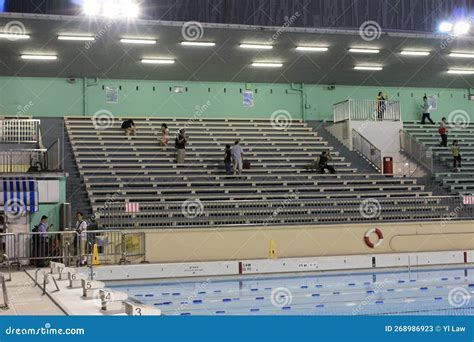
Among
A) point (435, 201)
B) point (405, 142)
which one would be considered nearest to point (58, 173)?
point (435, 201)

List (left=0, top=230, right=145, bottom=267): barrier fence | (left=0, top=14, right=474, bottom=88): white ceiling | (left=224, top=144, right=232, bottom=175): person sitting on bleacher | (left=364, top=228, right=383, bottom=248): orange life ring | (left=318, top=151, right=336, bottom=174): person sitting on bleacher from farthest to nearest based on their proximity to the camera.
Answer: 1. (left=318, top=151, right=336, bottom=174): person sitting on bleacher
2. (left=224, top=144, right=232, bottom=175): person sitting on bleacher
3. (left=0, top=14, right=474, bottom=88): white ceiling
4. (left=364, top=228, right=383, bottom=248): orange life ring
5. (left=0, top=230, right=145, bottom=267): barrier fence

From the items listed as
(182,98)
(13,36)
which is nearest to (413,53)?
(182,98)

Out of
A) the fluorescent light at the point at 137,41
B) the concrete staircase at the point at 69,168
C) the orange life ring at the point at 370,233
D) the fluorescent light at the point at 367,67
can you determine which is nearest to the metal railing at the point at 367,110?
the fluorescent light at the point at 367,67

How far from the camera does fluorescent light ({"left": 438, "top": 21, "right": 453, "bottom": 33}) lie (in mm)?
24639

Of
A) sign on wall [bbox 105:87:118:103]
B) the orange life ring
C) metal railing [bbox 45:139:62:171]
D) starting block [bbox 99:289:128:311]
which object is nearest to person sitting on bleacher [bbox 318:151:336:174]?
the orange life ring

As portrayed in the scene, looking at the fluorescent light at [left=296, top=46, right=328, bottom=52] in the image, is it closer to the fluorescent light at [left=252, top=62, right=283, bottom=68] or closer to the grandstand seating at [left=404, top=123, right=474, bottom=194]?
the fluorescent light at [left=252, top=62, right=283, bottom=68]

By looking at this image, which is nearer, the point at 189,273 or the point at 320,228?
the point at 189,273

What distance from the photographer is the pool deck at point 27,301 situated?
10.3 metres

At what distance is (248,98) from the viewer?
101 feet

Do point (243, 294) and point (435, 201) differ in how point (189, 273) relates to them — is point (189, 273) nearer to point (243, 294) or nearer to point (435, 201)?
point (243, 294)

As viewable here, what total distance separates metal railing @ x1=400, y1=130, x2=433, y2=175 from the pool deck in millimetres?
16580

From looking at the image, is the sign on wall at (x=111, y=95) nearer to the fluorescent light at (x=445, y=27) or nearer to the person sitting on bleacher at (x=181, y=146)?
the person sitting on bleacher at (x=181, y=146)

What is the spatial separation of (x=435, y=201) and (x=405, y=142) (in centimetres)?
595

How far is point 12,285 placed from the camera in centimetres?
1398
